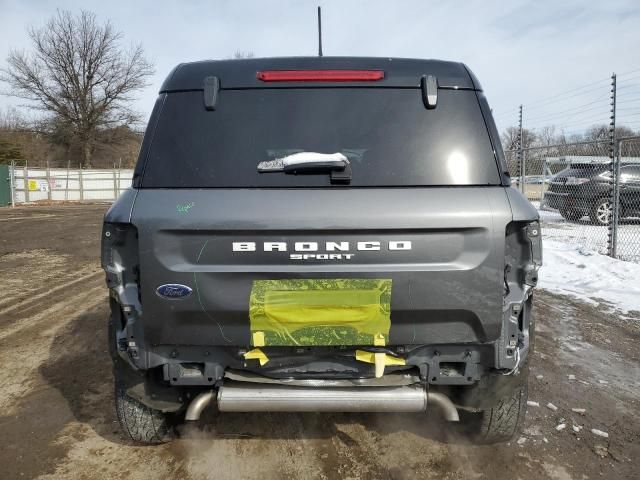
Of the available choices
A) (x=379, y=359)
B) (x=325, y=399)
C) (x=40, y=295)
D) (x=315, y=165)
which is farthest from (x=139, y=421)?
→ (x=40, y=295)

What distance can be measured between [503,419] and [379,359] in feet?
3.18

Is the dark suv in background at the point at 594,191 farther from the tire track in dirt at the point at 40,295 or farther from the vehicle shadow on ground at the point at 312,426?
the tire track in dirt at the point at 40,295

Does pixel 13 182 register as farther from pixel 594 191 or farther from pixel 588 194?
pixel 594 191

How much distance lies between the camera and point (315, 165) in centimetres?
227

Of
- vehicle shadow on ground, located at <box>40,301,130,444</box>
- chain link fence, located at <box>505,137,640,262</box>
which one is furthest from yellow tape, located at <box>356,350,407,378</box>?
chain link fence, located at <box>505,137,640,262</box>

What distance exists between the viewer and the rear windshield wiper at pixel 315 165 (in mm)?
2275

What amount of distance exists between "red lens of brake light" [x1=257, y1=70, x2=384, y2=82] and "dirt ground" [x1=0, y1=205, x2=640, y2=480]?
6.89 ft

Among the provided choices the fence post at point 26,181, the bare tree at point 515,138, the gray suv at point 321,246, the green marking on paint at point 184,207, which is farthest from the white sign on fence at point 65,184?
the green marking on paint at point 184,207

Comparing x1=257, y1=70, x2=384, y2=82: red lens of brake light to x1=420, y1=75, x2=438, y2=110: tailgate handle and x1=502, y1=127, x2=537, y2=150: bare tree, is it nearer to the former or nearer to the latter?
x1=420, y1=75, x2=438, y2=110: tailgate handle

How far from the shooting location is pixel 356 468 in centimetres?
273

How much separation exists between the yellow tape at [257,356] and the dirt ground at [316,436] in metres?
0.79

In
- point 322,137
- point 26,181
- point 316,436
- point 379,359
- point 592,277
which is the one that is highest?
point 26,181

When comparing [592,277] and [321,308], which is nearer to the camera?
[321,308]

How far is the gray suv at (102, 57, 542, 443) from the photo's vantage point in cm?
221
